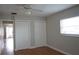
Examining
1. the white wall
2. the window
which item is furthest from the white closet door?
the window

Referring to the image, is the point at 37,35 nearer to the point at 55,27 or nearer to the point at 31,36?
the point at 31,36

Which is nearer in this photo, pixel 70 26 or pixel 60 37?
pixel 70 26

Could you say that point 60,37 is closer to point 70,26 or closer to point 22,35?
point 70,26

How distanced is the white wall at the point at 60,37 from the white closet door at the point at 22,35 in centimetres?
71

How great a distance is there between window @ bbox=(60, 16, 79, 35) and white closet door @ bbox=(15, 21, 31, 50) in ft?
3.58

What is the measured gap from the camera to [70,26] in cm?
259

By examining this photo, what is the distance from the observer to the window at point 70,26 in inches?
95.1

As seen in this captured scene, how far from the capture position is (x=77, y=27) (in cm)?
240

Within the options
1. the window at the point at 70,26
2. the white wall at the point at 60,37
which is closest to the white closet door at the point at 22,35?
the white wall at the point at 60,37

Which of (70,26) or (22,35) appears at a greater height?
(70,26)

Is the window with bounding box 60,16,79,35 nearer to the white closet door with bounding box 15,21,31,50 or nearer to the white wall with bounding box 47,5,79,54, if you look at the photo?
the white wall with bounding box 47,5,79,54

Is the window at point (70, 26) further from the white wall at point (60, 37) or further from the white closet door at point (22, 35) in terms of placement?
the white closet door at point (22, 35)

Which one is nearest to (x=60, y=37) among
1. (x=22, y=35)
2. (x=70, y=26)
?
(x=70, y=26)

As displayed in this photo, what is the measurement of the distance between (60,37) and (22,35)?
4.18ft
